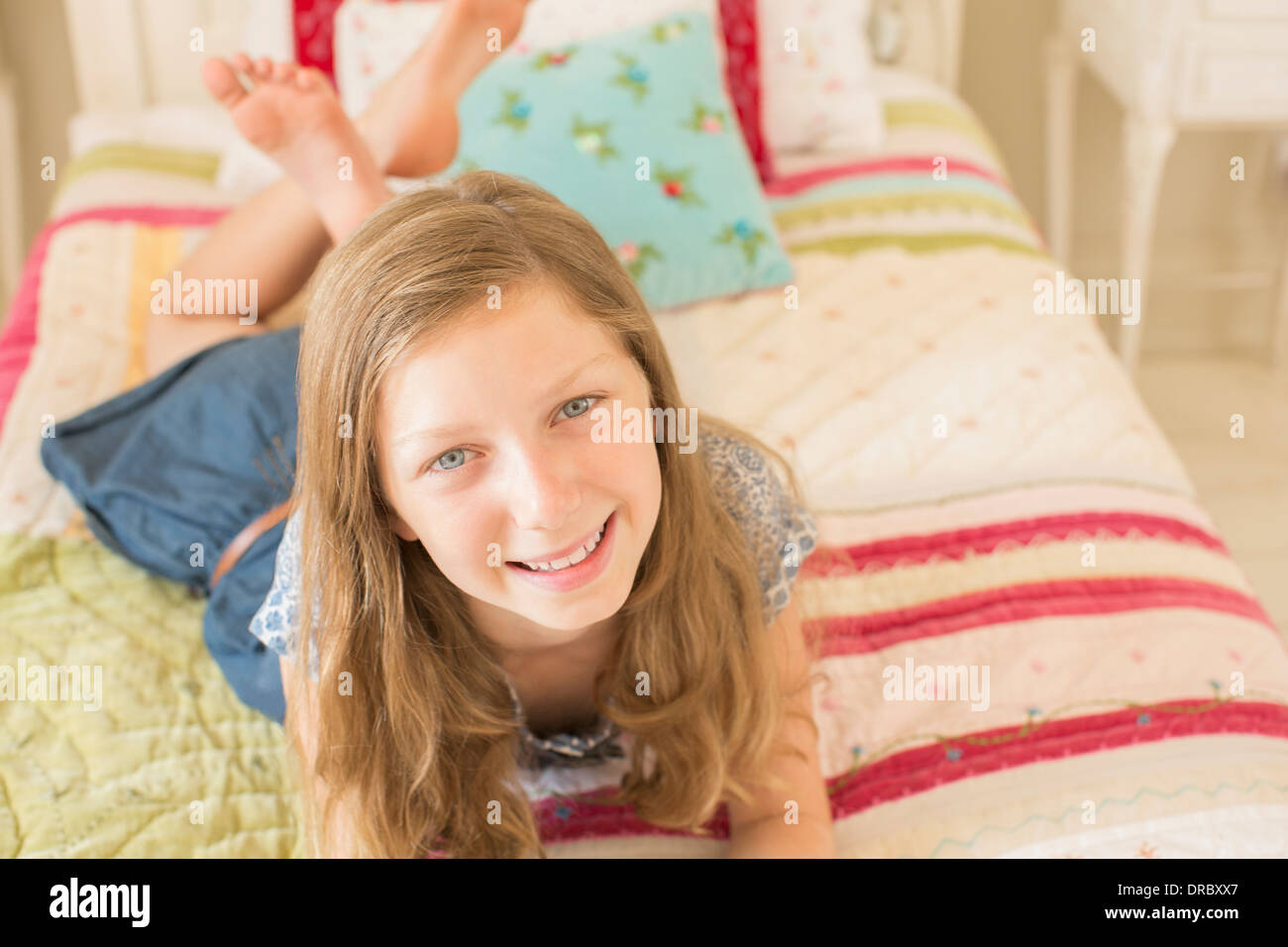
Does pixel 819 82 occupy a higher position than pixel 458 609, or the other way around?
pixel 819 82

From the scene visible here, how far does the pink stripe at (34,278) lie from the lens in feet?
4.67

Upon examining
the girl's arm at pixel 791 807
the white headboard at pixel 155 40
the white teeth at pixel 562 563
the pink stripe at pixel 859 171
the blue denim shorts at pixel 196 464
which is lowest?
the girl's arm at pixel 791 807

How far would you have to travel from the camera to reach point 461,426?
71 centimetres

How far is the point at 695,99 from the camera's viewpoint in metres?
1.61

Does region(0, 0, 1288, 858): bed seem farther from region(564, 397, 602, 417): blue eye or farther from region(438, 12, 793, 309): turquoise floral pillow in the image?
region(564, 397, 602, 417): blue eye

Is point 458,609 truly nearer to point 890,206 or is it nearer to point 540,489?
point 540,489

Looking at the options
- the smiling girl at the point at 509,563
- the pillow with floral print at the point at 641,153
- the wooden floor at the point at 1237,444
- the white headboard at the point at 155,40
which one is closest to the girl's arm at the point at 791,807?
the smiling girl at the point at 509,563

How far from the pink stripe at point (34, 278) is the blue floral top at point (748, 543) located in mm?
592

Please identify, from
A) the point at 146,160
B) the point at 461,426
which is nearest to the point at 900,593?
the point at 461,426

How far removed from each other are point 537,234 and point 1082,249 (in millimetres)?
2128

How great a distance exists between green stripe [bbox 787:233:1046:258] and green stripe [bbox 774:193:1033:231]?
0.20 feet

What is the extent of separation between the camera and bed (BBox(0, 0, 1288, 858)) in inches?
37.0

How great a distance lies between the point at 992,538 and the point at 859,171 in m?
0.82

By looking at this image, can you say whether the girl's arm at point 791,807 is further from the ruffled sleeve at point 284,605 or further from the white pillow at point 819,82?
the white pillow at point 819,82
